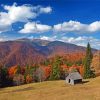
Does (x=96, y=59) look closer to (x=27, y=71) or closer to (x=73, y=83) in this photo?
(x=27, y=71)

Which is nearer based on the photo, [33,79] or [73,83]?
[73,83]

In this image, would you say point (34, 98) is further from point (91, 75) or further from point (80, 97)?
point (91, 75)

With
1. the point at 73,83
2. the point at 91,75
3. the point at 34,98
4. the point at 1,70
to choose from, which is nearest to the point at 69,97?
the point at 34,98

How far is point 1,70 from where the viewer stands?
411ft

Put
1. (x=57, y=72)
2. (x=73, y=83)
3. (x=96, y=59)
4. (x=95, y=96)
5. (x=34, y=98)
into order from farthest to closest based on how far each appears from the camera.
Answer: (x=96, y=59), (x=57, y=72), (x=73, y=83), (x=34, y=98), (x=95, y=96)

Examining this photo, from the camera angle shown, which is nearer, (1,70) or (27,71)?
(1,70)

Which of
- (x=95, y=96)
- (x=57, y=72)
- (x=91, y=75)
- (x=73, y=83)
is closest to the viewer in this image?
(x=95, y=96)

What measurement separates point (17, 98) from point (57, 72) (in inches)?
2394

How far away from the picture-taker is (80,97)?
205ft

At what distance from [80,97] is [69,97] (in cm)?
278

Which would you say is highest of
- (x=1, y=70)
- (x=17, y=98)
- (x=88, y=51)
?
(x=88, y=51)

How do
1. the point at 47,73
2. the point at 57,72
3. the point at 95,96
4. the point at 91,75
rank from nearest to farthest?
the point at 95,96 → the point at 91,75 → the point at 57,72 → the point at 47,73

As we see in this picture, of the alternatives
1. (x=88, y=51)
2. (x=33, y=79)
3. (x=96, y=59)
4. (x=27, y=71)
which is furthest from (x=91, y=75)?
(x=27, y=71)

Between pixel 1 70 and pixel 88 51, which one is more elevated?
pixel 88 51
